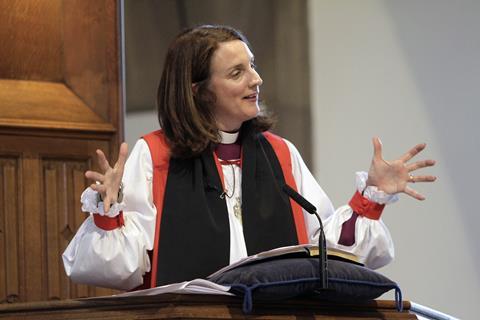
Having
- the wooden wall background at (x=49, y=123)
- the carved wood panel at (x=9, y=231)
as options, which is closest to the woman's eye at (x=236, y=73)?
the wooden wall background at (x=49, y=123)

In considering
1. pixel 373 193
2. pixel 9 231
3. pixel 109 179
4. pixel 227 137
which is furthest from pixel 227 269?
pixel 9 231

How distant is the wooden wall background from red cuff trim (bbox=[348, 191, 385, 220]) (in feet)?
4.95

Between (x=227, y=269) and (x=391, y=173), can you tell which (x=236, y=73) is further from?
(x=227, y=269)

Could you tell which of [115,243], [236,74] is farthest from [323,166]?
[115,243]

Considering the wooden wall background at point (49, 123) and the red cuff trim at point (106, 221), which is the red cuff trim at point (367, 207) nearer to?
the red cuff trim at point (106, 221)

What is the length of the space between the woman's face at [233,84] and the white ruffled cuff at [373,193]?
18.5 inches

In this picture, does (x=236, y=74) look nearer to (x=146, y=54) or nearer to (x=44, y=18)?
(x=44, y=18)

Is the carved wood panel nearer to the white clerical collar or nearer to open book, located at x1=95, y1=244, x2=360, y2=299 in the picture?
the white clerical collar

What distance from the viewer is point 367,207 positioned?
11.4 feet

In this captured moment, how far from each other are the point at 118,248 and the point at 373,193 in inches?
33.2

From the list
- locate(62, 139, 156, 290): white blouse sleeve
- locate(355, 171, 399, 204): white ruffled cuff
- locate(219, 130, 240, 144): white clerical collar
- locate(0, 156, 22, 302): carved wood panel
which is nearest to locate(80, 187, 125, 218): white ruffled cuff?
locate(62, 139, 156, 290): white blouse sleeve

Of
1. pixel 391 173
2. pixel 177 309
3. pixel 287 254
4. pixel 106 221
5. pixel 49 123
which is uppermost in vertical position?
pixel 49 123

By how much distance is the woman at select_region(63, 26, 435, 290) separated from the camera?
333cm

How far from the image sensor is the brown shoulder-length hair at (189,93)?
364cm
